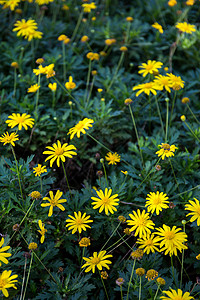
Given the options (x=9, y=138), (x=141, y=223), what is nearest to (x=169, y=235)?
(x=141, y=223)

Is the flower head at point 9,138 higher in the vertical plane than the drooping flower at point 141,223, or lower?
higher

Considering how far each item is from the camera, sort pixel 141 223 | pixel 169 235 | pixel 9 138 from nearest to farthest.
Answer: pixel 169 235
pixel 141 223
pixel 9 138

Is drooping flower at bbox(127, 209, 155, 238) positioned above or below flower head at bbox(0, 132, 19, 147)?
below

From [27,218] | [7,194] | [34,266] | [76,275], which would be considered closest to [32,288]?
[34,266]

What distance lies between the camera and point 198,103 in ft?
10.8

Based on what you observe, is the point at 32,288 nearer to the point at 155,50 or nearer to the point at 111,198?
the point at 111,198

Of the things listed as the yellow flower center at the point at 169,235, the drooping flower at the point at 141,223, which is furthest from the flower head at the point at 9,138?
the yellow flower center at the point at 169,235

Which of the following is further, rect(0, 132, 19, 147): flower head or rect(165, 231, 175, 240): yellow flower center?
rect(0, 132, 19, 147): flower head

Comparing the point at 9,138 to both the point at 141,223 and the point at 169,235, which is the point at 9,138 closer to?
the point at 141,223

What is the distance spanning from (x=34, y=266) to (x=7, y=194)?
0.54m

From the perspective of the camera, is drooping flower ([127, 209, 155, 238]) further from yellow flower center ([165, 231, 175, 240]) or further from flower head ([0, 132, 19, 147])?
flower head ([0, 132, 19, 147])

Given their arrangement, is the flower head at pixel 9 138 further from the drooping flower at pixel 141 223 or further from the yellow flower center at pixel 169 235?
the yellow flower center at pixel 169 235

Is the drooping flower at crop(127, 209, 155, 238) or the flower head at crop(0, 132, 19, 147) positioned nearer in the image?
the drooping flower at crop(127, 209, 155, 238)

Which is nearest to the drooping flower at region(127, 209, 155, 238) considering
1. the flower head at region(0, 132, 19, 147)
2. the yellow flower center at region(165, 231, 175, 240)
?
the yellow flower center at region(165, 231, 175, 240)
